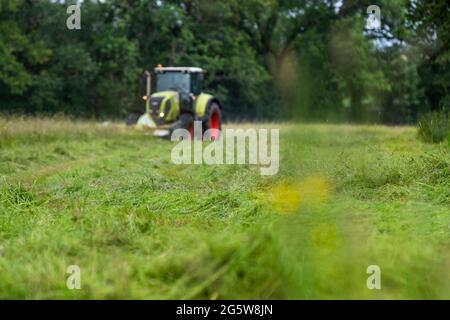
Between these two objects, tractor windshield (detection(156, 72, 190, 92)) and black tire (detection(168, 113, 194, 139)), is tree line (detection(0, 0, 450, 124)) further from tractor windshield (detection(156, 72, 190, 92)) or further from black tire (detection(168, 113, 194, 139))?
black tire (detection(168, 113, 194, 139))

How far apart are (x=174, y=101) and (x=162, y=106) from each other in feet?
1.64

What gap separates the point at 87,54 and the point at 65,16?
7.68ft

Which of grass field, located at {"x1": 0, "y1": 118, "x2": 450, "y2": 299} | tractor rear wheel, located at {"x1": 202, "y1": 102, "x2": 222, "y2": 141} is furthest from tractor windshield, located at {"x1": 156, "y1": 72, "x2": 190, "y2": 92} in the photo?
grass field, located at {"x1": 0, "y1": 118, "x2": 450, "y2": 299}

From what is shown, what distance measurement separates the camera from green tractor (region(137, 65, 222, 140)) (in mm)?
19641

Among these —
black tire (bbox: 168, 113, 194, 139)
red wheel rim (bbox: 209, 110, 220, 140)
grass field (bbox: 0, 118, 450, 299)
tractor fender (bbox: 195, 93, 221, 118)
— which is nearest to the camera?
grass field (bbox: 0, 118, 450, 299)

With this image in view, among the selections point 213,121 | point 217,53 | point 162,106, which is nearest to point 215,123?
point 213,121

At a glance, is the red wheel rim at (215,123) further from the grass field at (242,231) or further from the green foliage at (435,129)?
the grass field at (242,231)

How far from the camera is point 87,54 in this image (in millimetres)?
32625

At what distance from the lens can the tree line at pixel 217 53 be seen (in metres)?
32.7

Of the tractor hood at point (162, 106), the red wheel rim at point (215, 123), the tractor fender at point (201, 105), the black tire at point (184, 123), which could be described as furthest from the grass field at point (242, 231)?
the red wheel rim at point (215, 123)

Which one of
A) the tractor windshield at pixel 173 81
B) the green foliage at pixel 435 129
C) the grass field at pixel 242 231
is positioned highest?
the tractor windshield at pixel 173 81

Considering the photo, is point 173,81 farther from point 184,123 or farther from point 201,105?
point 184,123

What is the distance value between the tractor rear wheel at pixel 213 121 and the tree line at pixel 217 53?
723 centimetres

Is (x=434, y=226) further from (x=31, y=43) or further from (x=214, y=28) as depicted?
(x=214, y=28)
